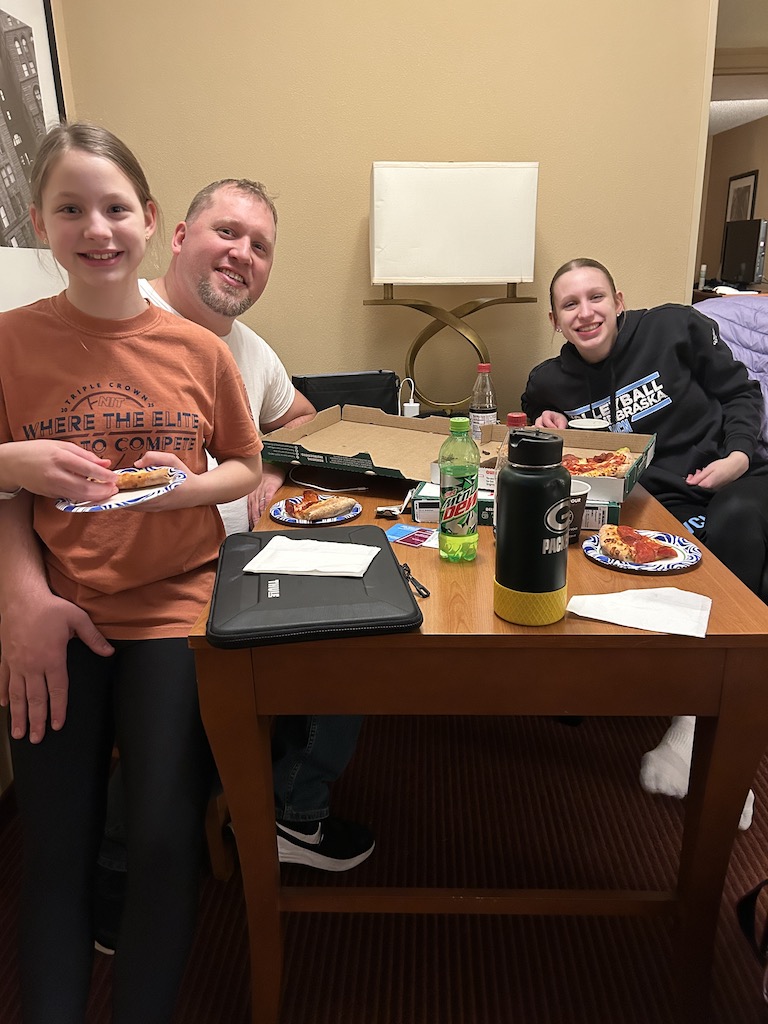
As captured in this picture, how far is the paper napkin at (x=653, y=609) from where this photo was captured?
90cm

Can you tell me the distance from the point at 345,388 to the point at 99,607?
1263mm

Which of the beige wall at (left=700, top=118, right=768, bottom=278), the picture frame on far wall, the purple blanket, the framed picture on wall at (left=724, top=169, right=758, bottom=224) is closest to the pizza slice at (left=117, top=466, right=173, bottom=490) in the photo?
the picture frame on far wall

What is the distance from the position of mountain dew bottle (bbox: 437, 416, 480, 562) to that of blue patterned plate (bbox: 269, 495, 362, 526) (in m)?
0.25

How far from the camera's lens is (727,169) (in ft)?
25.0

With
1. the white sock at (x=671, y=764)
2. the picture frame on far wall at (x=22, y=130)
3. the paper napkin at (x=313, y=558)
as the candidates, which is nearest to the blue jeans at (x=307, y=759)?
the paper napkin at (x=313, y=558)

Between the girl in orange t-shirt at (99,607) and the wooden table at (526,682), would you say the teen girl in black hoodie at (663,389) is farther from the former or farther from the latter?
the girl in orange t-shirt at (99,607)

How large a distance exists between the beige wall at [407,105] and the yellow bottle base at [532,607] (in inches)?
70.8

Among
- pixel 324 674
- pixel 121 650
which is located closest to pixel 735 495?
pixel 324 674

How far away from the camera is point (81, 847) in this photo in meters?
1.05

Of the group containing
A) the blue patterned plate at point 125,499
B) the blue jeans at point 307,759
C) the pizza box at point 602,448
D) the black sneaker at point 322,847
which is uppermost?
the blue patterned plate at point 125,499

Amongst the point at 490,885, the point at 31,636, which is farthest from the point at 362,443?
the point at 490,885

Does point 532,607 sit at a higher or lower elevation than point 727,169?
lower

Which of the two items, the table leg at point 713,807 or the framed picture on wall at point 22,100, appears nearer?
the table leg at point 713,807

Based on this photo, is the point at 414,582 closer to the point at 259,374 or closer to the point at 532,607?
the point at 532,607
